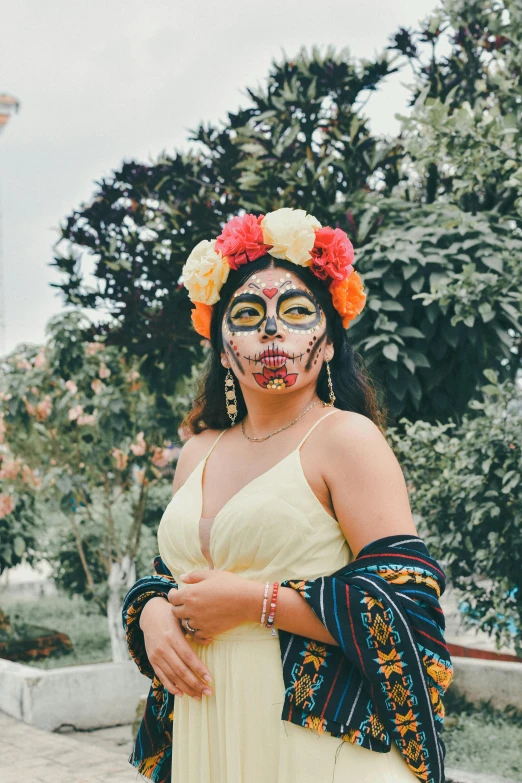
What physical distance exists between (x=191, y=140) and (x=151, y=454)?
2810mm

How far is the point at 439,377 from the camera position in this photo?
14.5 ft

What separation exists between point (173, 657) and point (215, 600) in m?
0.21

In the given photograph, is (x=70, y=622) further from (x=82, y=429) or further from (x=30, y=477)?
(x=82, y=429)

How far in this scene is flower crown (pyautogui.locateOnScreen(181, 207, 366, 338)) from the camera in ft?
6.82

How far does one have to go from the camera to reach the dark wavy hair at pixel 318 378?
84.2 inches

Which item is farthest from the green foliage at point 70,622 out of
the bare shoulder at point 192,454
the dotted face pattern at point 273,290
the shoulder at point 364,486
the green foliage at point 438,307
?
the shoulder at point 364,486

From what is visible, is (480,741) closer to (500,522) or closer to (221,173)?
(500,522)

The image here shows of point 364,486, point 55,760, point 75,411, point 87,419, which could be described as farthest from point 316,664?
point 87,419

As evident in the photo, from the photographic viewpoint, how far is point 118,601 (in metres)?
7.20

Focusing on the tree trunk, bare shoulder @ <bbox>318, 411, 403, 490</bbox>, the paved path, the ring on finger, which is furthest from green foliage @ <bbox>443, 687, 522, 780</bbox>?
bare shoulder @ <bbox>318, 411, 403, 490</bbox>

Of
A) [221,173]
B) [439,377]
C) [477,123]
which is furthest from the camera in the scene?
[221,173]

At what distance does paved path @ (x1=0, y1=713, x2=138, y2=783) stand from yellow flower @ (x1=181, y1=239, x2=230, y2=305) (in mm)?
3566

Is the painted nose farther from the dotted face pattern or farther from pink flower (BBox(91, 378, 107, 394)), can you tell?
pink flower (BBox(91, 378, 107, 394))

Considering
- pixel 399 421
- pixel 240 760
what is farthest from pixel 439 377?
pixel 240 760
